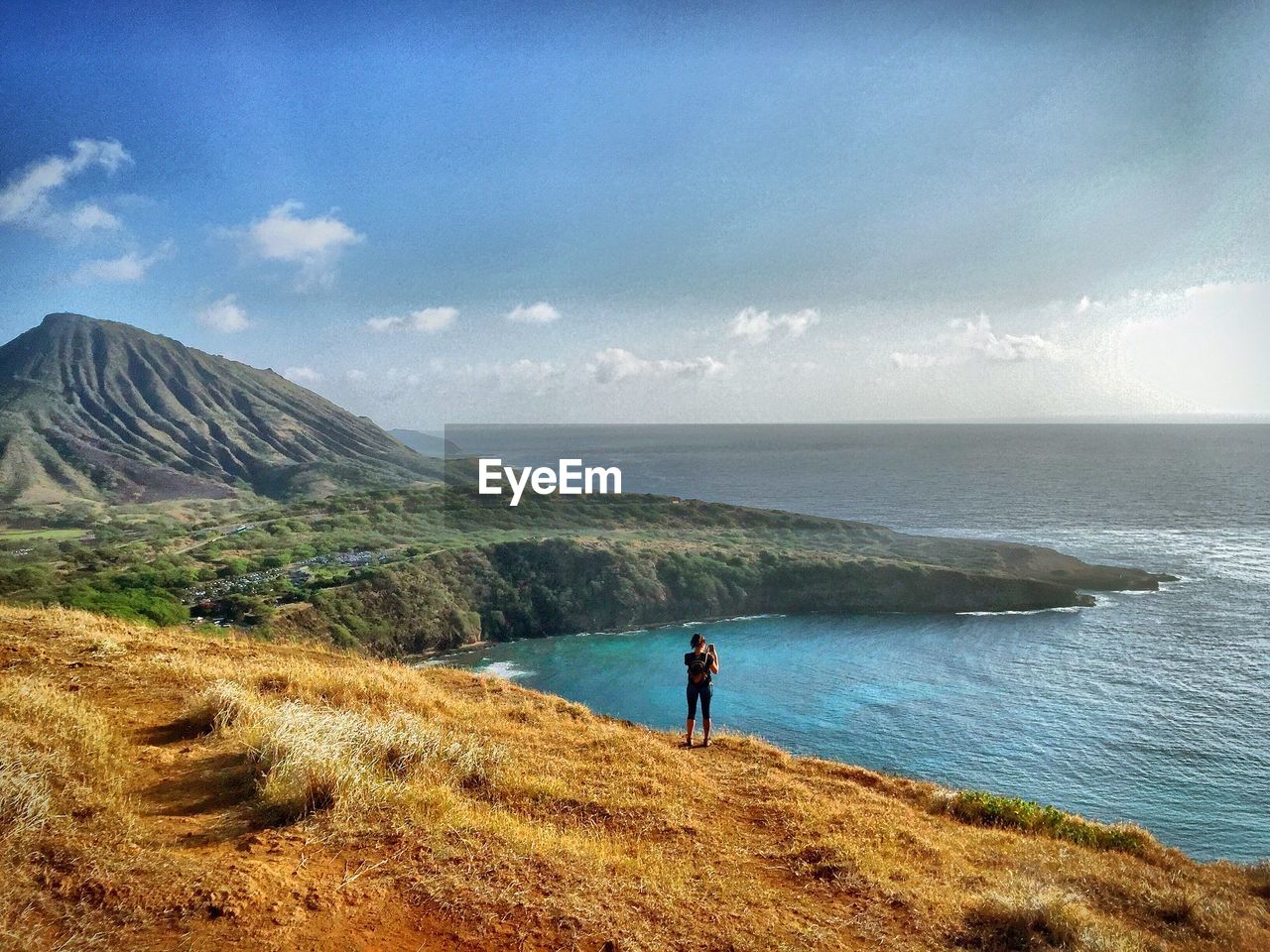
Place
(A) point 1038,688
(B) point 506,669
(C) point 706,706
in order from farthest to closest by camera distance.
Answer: (B) point 506,669, (A) point 1038,688, (C) point 706,706

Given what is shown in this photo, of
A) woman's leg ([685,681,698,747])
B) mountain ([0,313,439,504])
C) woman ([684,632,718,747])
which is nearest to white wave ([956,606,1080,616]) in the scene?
woman's leg ([685,681,698,747])

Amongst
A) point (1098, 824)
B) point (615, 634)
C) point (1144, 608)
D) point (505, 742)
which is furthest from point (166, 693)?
point (1144, 608)

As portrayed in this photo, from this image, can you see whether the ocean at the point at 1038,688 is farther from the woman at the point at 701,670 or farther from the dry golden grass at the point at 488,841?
the dry golden grass at the point at 488,841

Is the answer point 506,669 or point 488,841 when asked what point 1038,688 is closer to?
point 506,669

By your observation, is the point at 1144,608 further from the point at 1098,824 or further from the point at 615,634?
the point at 1098,824

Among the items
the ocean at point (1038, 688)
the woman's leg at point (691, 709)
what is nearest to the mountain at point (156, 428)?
the ocean at point (1038, 688)

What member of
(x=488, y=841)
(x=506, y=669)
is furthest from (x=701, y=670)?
(x=506, y=669)
